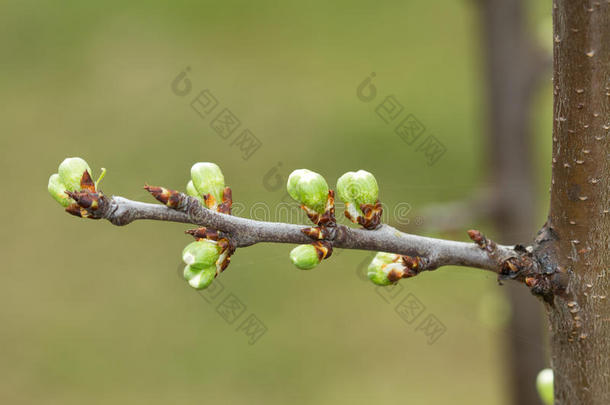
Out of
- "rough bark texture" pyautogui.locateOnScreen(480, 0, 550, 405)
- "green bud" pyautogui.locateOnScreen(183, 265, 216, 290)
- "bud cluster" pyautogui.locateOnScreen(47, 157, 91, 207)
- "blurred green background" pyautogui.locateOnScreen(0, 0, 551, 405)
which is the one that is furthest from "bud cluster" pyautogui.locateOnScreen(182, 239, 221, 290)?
"blurred green background" pyautogui.locateOnScreen(0, 0, 551, 405)

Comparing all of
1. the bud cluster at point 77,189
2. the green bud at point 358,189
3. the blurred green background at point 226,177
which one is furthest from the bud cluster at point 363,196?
the blurred green background at point 226,177

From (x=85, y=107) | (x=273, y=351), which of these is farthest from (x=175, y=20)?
(x=273, y=351)

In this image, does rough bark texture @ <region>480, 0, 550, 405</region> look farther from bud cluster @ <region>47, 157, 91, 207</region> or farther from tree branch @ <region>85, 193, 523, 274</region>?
bud cluster @ <region>47, 157, 91, 207</region>

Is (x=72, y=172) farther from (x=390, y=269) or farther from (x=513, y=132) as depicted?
(x=513, y=132)

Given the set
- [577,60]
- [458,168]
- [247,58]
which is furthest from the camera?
[247,58]

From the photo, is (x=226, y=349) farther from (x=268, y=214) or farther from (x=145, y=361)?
(x=268, y=214)

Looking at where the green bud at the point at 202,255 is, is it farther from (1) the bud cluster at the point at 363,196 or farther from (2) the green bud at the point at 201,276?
(1) the bud cluster at the point at 363,196
